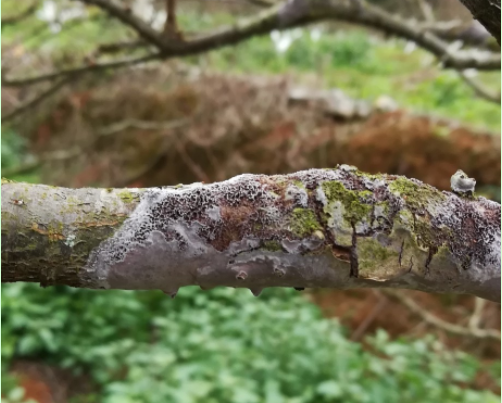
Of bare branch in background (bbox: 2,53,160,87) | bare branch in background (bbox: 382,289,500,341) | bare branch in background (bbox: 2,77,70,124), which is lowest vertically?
bare branch in background (bbox: 382,289,500,341)

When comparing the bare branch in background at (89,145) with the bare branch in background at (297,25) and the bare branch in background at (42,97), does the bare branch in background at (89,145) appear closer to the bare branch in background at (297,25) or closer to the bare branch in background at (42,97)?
the bare branch in background at (42,97)

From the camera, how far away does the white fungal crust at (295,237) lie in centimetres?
50

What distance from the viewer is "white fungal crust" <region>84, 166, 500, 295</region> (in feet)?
1.64

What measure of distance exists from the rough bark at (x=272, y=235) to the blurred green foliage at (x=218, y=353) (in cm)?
117

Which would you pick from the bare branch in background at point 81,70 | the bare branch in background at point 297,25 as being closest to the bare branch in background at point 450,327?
the bare branch in background at point 297,25

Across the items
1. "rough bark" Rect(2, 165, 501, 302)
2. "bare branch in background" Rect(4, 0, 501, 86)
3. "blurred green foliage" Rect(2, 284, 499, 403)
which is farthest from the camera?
"blurred green foliage" Rect(2, 284, 499, 403)

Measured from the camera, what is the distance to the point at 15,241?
17.9 inches

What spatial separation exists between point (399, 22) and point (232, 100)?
2107mm

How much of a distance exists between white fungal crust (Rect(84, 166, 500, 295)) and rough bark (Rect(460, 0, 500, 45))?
246 millimetres

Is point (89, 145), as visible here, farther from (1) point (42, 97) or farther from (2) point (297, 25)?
(2) point (297, 25)

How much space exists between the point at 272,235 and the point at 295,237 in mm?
24

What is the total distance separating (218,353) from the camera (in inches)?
79.4

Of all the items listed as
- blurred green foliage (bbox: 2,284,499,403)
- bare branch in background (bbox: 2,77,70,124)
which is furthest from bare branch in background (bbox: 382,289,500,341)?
bare branch in background (bbox: 2,77,70,124)

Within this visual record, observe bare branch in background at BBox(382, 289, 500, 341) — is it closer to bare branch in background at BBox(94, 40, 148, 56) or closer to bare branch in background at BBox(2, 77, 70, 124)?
bare branch in background at BBox(94, 40, 148, 56)
